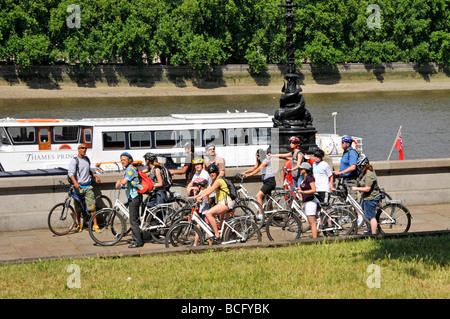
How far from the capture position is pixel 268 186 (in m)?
15.4

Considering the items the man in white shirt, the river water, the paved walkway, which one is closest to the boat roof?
the river water

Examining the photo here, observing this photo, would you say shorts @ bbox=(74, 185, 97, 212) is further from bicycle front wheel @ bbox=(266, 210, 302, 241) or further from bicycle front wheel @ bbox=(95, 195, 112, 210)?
bicycle front wheel @ bbox=(266, 210, 302, 241)

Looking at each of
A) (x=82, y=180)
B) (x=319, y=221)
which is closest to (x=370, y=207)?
(x=319, y=221)

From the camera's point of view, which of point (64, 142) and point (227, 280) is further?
point (64, 142)

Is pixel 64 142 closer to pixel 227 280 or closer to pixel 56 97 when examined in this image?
pixel 227 280

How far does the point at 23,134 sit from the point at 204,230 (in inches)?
837

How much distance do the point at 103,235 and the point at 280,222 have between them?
3.40 m

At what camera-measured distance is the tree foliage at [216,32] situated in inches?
3595

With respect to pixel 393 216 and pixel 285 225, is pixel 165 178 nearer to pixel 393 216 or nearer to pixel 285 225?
pixel 285 225

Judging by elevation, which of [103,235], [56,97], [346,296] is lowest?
[56,97]

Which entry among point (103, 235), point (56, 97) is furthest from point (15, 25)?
point (103, 235)

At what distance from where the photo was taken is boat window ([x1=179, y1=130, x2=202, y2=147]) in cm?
3281

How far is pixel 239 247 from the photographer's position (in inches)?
482

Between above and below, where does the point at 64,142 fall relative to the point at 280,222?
below
